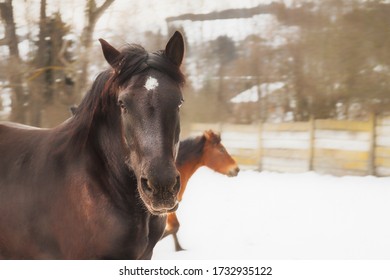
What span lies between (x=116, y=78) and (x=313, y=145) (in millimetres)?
5509

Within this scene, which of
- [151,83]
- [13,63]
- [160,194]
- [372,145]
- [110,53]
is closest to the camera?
[160,194]

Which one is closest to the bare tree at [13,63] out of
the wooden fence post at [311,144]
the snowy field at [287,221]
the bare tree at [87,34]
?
the bare tree at [87,34]

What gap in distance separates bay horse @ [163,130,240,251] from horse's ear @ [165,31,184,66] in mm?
2135

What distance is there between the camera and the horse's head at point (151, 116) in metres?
1.29

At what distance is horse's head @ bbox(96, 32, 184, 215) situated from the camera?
129 cm

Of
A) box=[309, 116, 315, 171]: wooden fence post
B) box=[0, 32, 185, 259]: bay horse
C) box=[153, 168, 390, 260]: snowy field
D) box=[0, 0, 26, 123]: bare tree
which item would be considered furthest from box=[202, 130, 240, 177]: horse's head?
box=[0, 32, 185, 259]: bay horse

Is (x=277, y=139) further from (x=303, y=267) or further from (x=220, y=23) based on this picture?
(x=303, y=267)

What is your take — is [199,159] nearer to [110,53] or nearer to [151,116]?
[110,53]

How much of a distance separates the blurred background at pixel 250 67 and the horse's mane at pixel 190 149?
79 cm

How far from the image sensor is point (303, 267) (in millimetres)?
2232

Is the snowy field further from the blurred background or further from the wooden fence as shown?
the blurred background

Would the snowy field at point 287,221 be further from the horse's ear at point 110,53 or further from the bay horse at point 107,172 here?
the horse's ear at point 110,53

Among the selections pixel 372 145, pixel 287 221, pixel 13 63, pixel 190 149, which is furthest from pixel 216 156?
pixel 372 145

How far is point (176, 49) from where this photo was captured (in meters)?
1.55
